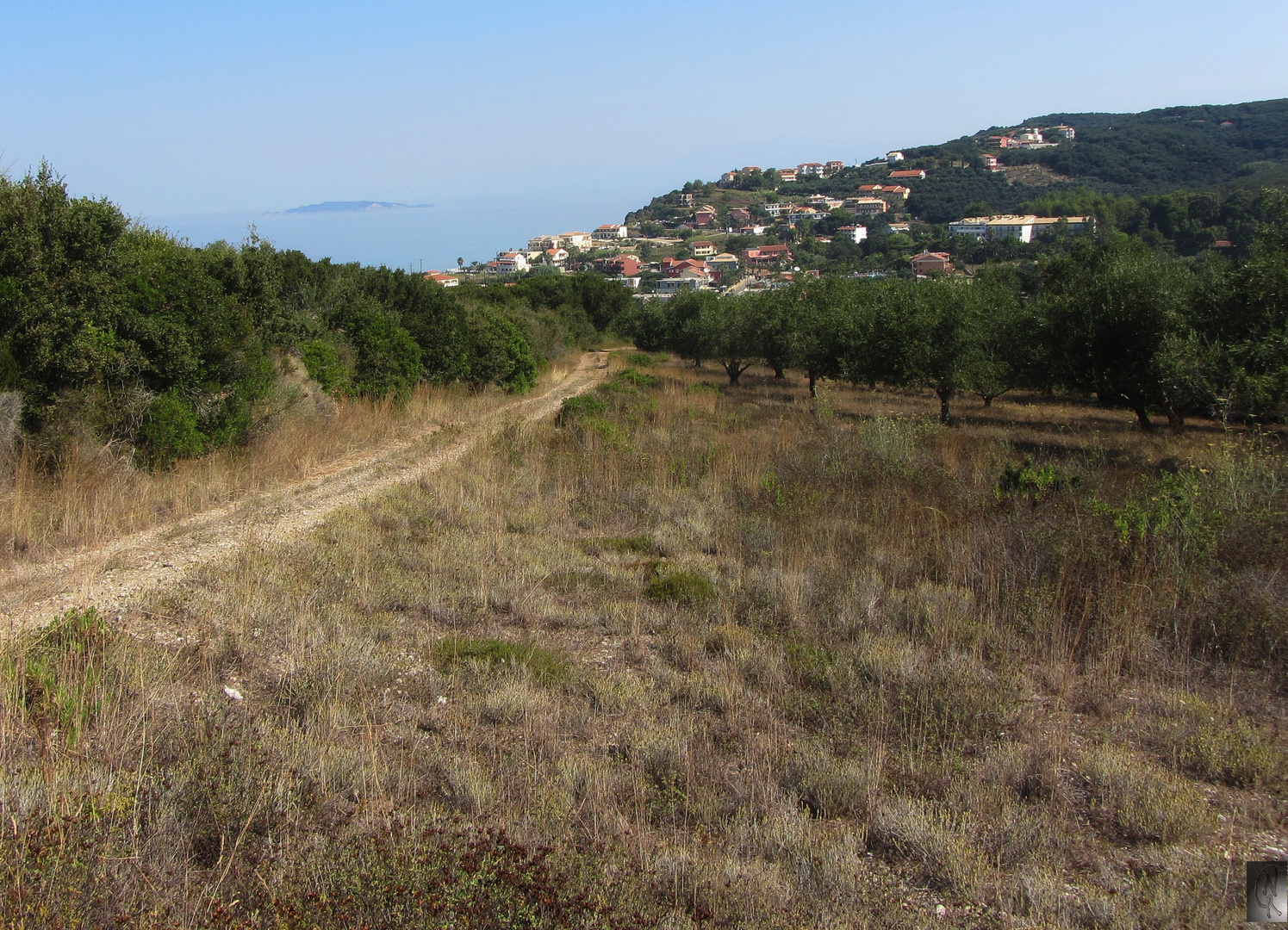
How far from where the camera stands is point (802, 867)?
3.20 m

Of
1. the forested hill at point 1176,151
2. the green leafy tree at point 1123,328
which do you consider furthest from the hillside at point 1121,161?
the green leafy tree at point 1123,328

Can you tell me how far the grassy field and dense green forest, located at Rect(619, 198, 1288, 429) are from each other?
623 centimetres

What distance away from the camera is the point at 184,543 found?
722 centimetres

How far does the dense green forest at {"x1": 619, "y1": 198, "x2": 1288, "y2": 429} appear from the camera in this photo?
13.6 meters

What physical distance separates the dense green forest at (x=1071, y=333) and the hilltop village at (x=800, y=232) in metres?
21.4

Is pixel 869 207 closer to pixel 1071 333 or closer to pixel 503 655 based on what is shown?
pixel 1071 333

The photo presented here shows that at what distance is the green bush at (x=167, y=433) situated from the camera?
29.2 feet

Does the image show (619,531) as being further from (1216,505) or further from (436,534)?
(1216,505)

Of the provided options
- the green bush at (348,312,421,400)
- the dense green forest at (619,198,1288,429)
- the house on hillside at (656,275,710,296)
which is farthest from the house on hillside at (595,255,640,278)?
the green bush at (348,312,421,400)

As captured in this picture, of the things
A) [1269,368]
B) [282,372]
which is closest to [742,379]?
[1269,368]

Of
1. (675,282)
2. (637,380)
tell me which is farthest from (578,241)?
(637,380)

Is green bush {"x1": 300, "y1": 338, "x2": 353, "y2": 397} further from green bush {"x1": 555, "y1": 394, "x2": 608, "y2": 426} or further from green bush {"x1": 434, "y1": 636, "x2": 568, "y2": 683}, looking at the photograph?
green bush {"x1": 434, "y1": 636, "x2": 568, "y2": 683}

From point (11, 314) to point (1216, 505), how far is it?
464 inches

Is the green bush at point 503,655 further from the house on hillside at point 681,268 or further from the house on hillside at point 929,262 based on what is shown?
the house on hillside at point 681,268
